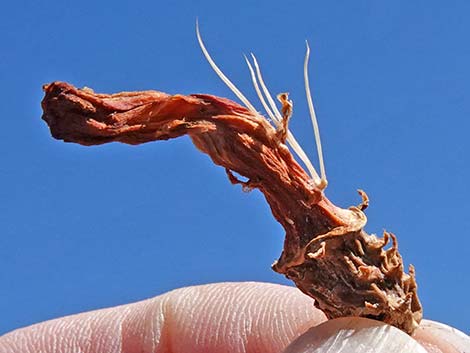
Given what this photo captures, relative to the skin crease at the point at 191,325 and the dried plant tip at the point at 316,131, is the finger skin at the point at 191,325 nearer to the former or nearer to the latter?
the skin crease at the point at 191,325

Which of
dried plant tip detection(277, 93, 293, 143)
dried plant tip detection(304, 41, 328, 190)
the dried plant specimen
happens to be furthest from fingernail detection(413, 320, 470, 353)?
dried plant tip detection(277, 93, 293, 143)

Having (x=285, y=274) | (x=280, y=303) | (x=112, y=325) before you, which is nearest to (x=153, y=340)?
(x=112, y=325)

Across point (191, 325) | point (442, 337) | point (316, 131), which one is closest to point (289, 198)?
point (316, 131)

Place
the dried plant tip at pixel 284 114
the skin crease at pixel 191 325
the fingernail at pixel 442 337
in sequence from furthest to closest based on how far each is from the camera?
the skin crease at pixel 191 325
the fingernail at pixel 442 337
the dried plant tip at pixel 284 114

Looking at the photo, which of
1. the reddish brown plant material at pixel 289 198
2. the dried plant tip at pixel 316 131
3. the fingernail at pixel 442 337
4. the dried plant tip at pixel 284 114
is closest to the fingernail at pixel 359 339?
the reddish brown plant material at pixel 289 198

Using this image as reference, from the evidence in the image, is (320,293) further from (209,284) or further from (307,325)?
(209,284)

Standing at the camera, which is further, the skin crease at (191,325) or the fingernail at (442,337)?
the skin crease at (191,325)

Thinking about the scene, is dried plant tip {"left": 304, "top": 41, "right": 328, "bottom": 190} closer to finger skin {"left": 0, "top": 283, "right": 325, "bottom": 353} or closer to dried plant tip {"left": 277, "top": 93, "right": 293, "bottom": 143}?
dried plant tip {"left": 277, "top": 93, "right": 293, "bottom": 143}
